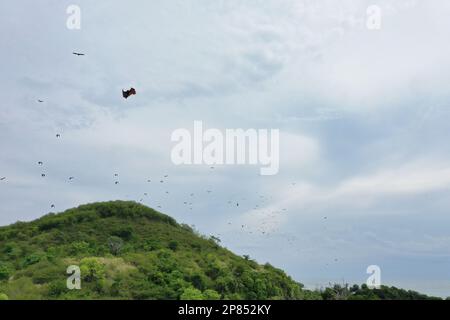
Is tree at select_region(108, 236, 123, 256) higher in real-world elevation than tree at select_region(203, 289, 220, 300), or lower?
higher

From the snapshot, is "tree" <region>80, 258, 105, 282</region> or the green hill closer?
the green hill

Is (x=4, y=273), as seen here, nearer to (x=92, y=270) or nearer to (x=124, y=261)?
(x=92, y=270)

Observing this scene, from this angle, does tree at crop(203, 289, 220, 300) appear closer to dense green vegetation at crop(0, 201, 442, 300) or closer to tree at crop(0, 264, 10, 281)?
dense green vegetation at crop(0, 201, 442, 300)

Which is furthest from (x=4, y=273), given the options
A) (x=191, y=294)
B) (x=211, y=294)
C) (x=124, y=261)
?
(x=211, y=294)

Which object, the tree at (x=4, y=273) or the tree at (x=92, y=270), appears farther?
the tree at (x=4, y=273)

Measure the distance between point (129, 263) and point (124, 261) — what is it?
Result: 738 mm

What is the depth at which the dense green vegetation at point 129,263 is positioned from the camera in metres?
46.0

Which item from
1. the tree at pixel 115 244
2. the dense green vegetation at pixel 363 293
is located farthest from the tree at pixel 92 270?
the dense green vegetation at pixel 363 293

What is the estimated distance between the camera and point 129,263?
53344mm

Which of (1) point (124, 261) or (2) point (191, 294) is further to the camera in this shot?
(1) point (124, 261)

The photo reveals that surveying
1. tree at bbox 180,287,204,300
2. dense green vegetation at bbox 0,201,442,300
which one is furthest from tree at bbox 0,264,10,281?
tree at bbox 180,287,204,300

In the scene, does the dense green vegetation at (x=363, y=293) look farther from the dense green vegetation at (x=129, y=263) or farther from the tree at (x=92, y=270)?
the tree at (x=92, y=270)

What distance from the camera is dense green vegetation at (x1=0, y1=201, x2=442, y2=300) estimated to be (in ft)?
151
